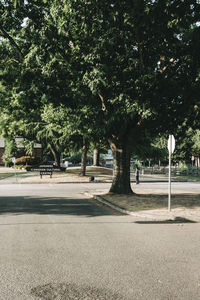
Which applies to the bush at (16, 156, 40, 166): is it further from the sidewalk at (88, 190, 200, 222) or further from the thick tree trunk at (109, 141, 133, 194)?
the sidewalk at (88, 190, 200, 222)

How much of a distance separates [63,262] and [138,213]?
232 inches

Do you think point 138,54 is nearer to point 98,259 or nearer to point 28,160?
point 98,259

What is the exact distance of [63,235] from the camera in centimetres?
752

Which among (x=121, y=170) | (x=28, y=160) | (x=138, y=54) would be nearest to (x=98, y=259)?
(x=138, y=54)

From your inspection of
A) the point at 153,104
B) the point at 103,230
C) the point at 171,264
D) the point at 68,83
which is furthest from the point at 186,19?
the point at 171,264

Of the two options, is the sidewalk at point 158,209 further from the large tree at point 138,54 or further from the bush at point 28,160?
the bush at point 28,160

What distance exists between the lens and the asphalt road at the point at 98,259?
164 inches

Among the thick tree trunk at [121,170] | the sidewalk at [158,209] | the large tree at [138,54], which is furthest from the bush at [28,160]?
the sidewalk at [158,209]

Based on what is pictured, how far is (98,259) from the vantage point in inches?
220

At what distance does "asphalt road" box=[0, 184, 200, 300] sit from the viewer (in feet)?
13.7

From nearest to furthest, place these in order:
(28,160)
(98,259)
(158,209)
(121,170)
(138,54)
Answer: (98,259), (158,209), (138,54), (121,170), (28,160)

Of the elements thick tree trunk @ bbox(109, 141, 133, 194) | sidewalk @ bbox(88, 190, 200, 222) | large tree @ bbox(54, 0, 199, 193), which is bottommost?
sidewalk @ bbox(88, 190, 200, 222)

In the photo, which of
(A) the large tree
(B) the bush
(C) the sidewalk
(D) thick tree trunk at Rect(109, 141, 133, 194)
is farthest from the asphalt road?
(B) the bush

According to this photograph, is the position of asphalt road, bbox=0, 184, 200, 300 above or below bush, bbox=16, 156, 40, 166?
below
